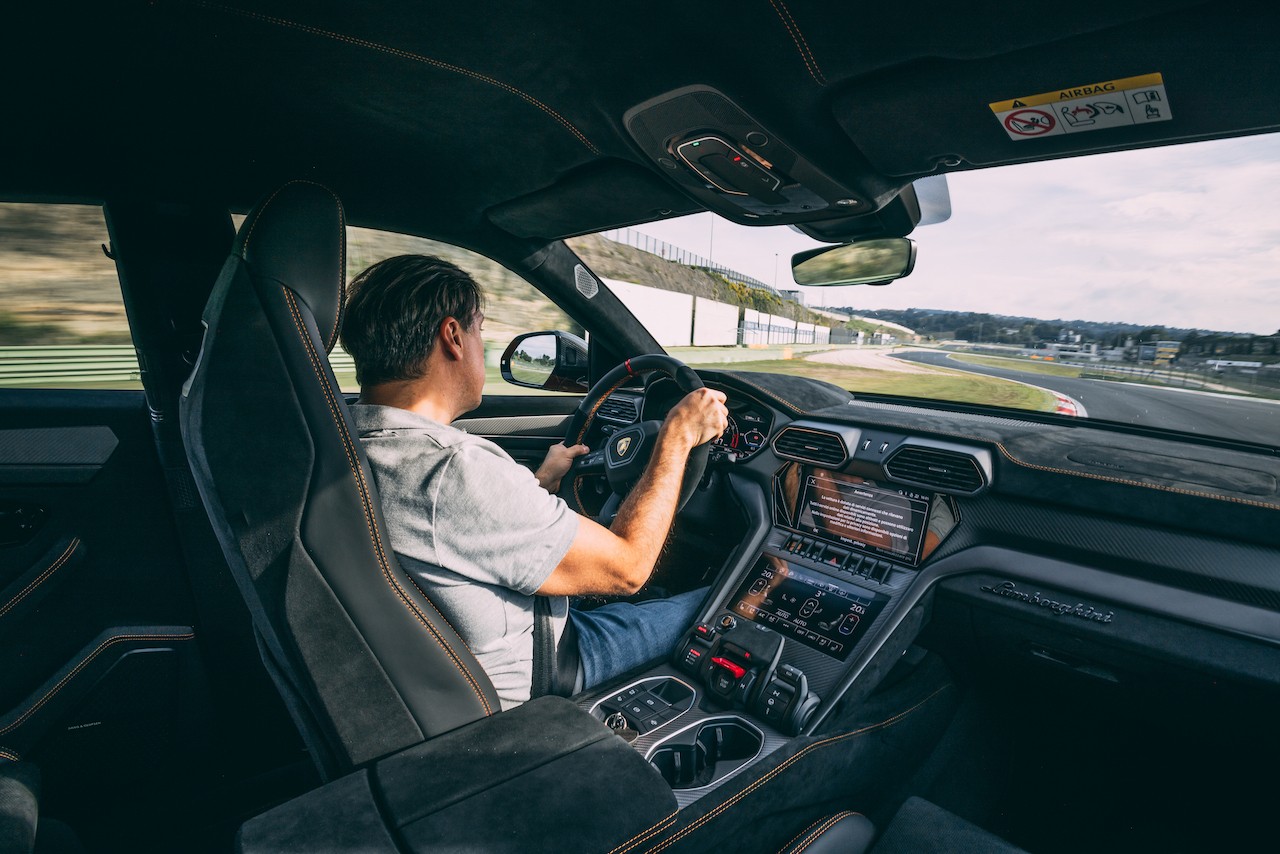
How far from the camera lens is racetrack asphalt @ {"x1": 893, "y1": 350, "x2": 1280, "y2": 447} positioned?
1.95m

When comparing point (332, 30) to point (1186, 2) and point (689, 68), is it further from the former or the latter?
point (1186, 2)

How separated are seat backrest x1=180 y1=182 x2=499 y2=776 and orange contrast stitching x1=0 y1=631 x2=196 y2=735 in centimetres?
151

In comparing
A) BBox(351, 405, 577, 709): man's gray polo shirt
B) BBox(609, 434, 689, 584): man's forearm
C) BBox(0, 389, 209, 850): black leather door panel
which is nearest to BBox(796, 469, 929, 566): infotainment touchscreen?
BBox(609, 434, 689, 584): man's forearm

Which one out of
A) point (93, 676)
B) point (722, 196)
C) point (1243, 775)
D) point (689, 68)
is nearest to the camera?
point (689, 68)

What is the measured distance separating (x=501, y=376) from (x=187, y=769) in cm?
224

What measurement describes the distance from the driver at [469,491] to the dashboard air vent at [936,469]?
0.77 meters

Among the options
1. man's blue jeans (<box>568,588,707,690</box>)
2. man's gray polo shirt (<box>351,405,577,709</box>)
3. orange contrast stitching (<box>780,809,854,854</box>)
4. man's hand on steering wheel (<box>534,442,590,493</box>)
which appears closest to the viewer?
man's gray polo shirt (<box>351,405,577,709</box>)

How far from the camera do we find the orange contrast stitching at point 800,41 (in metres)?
1.51

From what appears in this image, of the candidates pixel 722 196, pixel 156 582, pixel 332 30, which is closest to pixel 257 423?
pixel 332 30

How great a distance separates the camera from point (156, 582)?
2.50 metres

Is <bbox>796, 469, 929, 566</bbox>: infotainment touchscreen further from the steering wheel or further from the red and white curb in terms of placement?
the red and white curb

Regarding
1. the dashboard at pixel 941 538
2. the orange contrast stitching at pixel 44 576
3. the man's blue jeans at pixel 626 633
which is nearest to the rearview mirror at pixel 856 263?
the dashboard at pixel 941 538

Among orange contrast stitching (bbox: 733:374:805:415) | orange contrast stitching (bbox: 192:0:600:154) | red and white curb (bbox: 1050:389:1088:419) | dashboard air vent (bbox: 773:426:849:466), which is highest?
orange contrast stitching (bbox: 192:0:600:154)

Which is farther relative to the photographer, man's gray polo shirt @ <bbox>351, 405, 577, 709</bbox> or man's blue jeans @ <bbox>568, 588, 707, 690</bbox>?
man's blue jeans @ <bbox>568, 588, 707, 690</bbox>
